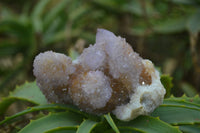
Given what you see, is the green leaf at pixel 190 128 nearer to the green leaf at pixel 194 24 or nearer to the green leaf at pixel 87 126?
the green leaf at pixel 87 126

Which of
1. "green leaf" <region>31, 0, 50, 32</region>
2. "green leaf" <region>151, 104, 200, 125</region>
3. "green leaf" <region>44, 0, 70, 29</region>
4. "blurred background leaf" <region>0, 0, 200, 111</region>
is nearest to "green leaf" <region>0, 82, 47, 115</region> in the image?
"green leaf" <region>151, 104, 200, 125</region>

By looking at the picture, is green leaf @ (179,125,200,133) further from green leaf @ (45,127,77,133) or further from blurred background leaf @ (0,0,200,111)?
blurred background leaf @ (0,0,200,111)

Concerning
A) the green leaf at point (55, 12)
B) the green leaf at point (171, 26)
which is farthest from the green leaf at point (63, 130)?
the green leaf at point (55, 12)

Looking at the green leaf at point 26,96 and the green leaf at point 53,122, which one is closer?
the green leaf at point 53,122

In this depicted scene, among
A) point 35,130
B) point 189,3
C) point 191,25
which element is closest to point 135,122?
point 35,130

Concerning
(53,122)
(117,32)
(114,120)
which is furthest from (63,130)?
(117,32)

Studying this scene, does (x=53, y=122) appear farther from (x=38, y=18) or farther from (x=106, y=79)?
(x=38, y=18)
